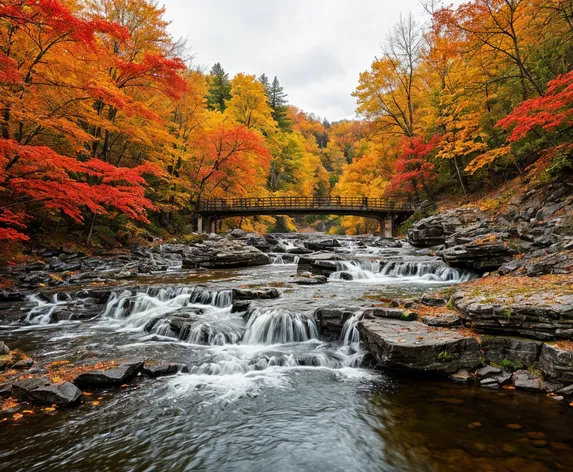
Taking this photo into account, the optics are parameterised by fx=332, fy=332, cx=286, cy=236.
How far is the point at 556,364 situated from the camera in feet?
16.2

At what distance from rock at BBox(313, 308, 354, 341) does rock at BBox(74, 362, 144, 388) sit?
4084mm

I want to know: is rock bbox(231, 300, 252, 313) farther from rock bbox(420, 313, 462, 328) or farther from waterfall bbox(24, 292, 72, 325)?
waterfall bbox(24, 292, 72, 325)

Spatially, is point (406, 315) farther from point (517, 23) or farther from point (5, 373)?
point (517, 23)

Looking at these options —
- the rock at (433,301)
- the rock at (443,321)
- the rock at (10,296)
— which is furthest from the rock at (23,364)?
the rock at (433,301)

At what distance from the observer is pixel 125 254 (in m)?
18.6

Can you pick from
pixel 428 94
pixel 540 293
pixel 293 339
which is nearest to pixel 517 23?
pixel 428 94

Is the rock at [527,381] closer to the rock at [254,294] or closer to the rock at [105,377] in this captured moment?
the rock at [105,377]

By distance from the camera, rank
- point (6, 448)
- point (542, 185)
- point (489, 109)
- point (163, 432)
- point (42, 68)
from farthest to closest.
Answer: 1. point (489, 109)
2. point (542, 185)
3. point (42, 68)
4. point (163, 432)
5. point (6, 448)

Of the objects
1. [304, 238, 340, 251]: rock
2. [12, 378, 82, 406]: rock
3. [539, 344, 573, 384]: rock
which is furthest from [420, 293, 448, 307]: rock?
[304, 238, 340, 251]: rock

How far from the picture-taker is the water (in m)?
3.72

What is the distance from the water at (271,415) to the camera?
12.2 ft

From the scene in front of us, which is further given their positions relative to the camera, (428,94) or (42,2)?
(428,94)

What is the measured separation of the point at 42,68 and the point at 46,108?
1.50 metres

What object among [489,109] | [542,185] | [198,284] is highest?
[489,109]
